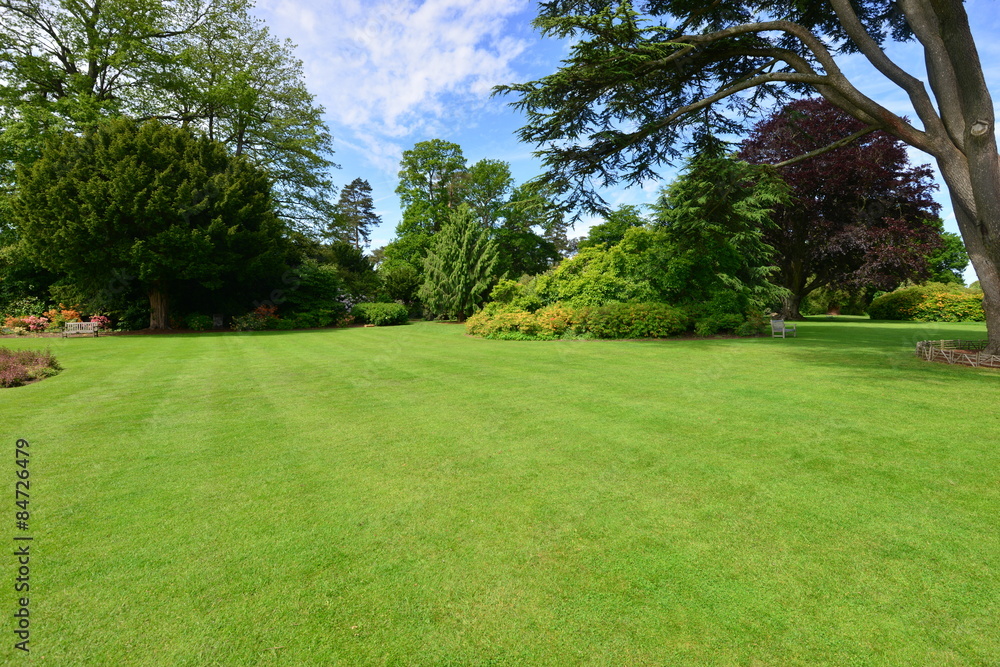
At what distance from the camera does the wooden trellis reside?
29.6 ft

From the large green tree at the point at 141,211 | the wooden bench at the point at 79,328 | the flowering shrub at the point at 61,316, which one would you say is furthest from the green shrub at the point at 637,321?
the flowering shrub at the point at 61,316

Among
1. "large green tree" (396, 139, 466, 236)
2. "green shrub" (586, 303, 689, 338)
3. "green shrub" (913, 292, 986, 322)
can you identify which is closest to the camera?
"green shrub" (586, 303, 689, 338)

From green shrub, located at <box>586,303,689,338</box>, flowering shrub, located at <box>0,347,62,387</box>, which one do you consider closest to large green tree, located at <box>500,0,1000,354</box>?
green shrub, located at <box>586,303,689,338</box>

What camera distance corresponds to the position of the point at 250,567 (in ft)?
8.54

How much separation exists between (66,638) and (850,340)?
1886 centimetres

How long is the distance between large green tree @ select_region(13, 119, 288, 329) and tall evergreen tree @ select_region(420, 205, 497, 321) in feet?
34.5

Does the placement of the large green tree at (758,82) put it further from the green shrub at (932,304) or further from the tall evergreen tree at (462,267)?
the green shrub at (932,304)

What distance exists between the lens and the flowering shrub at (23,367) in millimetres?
7910

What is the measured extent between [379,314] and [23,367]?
64.6 ft

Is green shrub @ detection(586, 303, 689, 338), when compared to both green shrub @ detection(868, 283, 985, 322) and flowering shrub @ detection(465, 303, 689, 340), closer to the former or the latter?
flowering shrub @ detection(465, 303, 689, 340)

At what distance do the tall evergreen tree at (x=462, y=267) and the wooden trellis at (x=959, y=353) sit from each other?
20793 mm

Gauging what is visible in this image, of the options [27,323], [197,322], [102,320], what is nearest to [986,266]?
[197,322]

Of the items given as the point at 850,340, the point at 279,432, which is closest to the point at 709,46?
the point at 850,340

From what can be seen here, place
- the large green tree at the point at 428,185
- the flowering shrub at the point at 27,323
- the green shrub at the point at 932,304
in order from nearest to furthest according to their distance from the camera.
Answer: the flowering shrub at the point at 27,323
the green shrub at the point at 932,304
the large green tree at the point at 428,185
